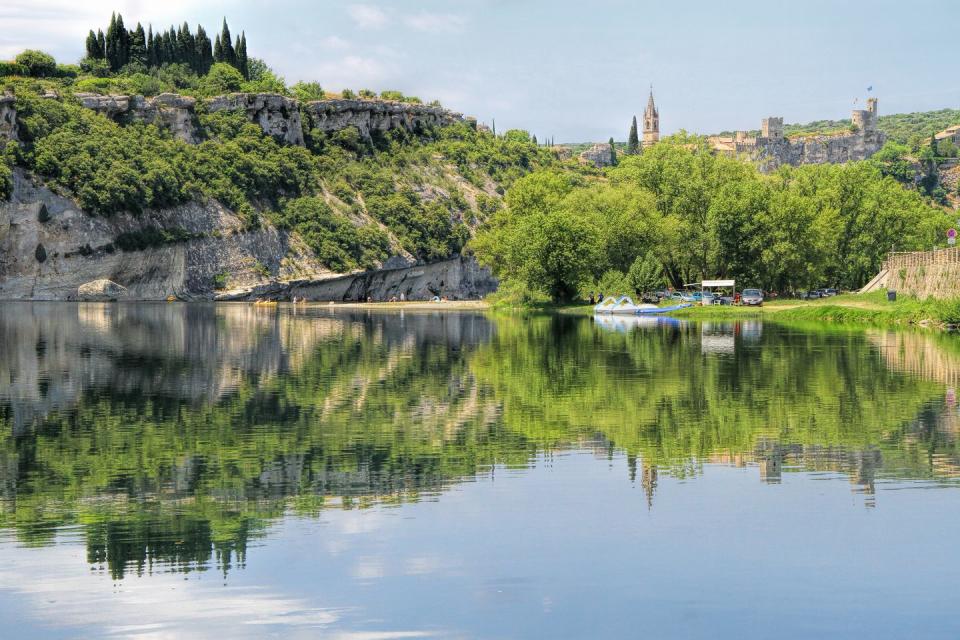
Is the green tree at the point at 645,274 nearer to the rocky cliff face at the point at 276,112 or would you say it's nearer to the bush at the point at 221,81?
the rocky cliff face at the point at 276,112

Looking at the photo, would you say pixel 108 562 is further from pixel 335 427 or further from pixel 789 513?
pixel 335 427

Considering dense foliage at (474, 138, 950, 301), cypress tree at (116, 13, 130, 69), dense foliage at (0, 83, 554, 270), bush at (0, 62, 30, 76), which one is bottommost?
dense foliage at (474, 138, 950, 301)

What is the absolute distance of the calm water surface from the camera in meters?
10.1

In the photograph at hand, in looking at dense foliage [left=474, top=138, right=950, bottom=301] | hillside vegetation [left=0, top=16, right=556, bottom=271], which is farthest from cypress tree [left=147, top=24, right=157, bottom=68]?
dense foliage [left=474, top=138, right=950, bottom=301]

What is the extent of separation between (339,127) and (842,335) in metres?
111

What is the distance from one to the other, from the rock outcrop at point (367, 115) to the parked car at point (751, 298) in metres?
84.2

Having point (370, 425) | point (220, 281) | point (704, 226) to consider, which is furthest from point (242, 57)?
point (370, 425)

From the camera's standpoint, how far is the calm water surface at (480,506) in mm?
10141

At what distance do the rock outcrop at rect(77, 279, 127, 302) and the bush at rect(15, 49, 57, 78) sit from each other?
35.7 metres

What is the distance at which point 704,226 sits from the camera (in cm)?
8875

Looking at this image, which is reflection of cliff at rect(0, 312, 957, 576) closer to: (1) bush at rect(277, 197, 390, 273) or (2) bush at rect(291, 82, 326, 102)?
(1) bush at rect(277, 197, 390, 273)

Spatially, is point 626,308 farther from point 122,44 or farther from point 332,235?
point 122,44

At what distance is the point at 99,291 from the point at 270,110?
38951mm

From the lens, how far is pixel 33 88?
409 feet
